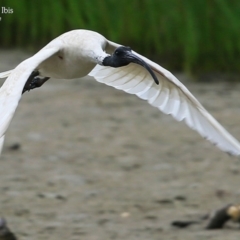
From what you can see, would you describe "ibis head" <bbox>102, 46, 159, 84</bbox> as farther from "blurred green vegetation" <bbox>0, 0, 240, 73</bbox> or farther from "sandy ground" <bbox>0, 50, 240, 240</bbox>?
"blurred green vegetation" <bbox>0, 0, 240, 73</bbox>

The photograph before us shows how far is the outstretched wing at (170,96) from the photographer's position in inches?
127

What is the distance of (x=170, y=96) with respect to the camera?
142 inches

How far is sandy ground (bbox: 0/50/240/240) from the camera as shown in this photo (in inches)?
161

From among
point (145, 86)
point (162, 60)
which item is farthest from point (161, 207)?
point (162, 60)

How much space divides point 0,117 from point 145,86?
4.37 ft

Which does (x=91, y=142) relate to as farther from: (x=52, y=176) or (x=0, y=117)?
(x=0, y=117)

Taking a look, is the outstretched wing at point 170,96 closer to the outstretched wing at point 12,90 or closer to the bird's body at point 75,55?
the bird's body at point 75,55

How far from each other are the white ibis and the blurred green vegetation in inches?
125

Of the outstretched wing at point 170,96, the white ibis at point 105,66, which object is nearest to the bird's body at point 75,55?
the white ibis at point 105,66

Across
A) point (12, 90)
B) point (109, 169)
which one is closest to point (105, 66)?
point (12, 90)

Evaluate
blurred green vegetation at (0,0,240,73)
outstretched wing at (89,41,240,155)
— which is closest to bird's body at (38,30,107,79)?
outstretched wing at (89,41,240,155)

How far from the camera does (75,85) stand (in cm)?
695

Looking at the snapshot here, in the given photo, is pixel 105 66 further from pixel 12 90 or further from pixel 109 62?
pixel 12 90

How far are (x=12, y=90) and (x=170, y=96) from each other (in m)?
1.14
